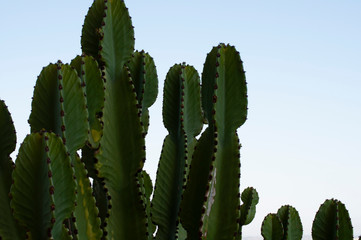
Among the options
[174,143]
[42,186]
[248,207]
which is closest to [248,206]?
[248,207]

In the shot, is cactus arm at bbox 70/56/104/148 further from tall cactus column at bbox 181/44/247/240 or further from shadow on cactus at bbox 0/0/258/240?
tall cactus column at bbox 181/44/247/240

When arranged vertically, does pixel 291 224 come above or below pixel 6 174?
above

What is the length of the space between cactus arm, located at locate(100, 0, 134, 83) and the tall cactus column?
56cm

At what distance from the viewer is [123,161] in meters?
3.53

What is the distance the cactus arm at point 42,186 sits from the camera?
2.92 meters

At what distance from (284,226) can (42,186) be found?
2.22 m

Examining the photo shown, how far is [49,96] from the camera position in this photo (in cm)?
329

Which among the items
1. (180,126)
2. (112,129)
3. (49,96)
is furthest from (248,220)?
(49,96)

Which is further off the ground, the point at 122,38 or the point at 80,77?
the point at 122,38

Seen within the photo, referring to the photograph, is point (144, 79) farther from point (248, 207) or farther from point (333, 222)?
point (248, 207)

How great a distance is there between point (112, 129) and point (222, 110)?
0.64m

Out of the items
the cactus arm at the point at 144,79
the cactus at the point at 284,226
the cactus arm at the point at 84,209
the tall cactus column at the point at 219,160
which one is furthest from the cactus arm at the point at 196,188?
the cactus at the point at 284,226

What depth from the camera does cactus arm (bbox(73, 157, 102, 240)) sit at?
130 inches

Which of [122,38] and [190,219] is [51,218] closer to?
[190,219]
